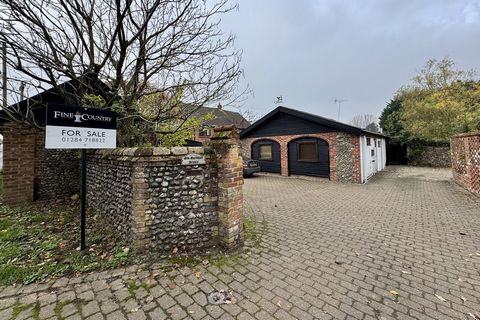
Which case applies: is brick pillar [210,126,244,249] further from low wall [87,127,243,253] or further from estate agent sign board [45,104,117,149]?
estate agent sign board [45,104,117,149]

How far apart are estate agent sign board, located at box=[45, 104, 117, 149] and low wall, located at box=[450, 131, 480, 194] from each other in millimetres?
10425

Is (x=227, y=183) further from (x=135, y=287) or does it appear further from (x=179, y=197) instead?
(x=135, y=287)

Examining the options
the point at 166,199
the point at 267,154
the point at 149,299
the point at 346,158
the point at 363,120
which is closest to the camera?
the point at 149,299

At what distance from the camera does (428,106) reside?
1645 cm

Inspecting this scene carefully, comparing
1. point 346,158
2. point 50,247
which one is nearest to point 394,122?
point 346,158

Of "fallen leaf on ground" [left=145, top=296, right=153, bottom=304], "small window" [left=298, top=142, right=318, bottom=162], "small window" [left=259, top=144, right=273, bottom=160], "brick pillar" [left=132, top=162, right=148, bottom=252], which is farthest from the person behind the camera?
"small window" [left=259, top=144, right=273, bottom=160]

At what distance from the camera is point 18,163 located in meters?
6.03

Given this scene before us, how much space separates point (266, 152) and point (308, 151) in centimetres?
291

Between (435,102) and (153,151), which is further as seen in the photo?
(435,102)

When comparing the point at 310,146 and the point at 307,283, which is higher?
the point at 310,146

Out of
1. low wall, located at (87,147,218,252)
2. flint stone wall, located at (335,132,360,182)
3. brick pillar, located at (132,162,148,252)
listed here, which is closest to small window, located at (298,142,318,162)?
flint stone wall, located at (335,132,360,182)

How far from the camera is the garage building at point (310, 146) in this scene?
33.6 feet

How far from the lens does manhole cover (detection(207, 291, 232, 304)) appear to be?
2.29 m

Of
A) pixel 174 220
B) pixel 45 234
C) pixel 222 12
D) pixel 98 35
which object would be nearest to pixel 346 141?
pixel 222 12
